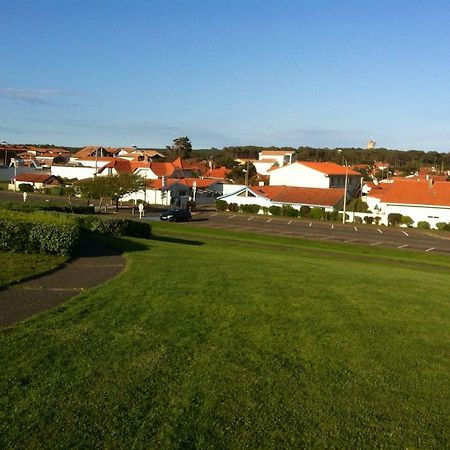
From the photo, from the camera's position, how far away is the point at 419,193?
58.0 metres

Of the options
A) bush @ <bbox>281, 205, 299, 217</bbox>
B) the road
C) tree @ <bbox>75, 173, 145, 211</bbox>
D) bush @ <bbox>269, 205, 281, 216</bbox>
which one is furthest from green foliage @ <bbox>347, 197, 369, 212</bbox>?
tree @ <bbox>75, 173, 145, 211</bbox>

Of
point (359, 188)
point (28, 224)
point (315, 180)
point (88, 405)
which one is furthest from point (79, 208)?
point (359, 188)

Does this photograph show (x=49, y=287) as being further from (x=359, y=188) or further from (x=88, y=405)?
(x=359, y=188)

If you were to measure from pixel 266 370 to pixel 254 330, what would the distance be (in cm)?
173

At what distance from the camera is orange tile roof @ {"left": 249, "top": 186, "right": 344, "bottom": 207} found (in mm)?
63500

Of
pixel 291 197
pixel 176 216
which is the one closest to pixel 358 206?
pixel 291 197

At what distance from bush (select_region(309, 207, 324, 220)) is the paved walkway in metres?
44.4

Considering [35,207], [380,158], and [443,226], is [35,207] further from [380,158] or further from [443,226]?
[380,158]

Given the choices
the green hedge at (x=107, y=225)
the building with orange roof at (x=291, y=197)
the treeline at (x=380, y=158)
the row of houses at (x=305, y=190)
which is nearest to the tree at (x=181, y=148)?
the treeline at (x=380, y=158)

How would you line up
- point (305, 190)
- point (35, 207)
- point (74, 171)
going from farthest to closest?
point (74, 171) → point (305, 190) → point (35, 207)

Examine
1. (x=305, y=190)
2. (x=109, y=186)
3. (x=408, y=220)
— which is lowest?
(x=408, y=220)

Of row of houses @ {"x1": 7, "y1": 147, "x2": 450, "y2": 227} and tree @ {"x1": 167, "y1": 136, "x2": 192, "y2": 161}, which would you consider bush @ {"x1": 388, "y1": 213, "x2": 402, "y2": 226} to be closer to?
row of houses @ {"x1": 7, "y1": 147, "x2": 450, "y2": 227}

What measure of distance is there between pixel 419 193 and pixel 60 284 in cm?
5245

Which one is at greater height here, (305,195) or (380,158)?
(380,158)
